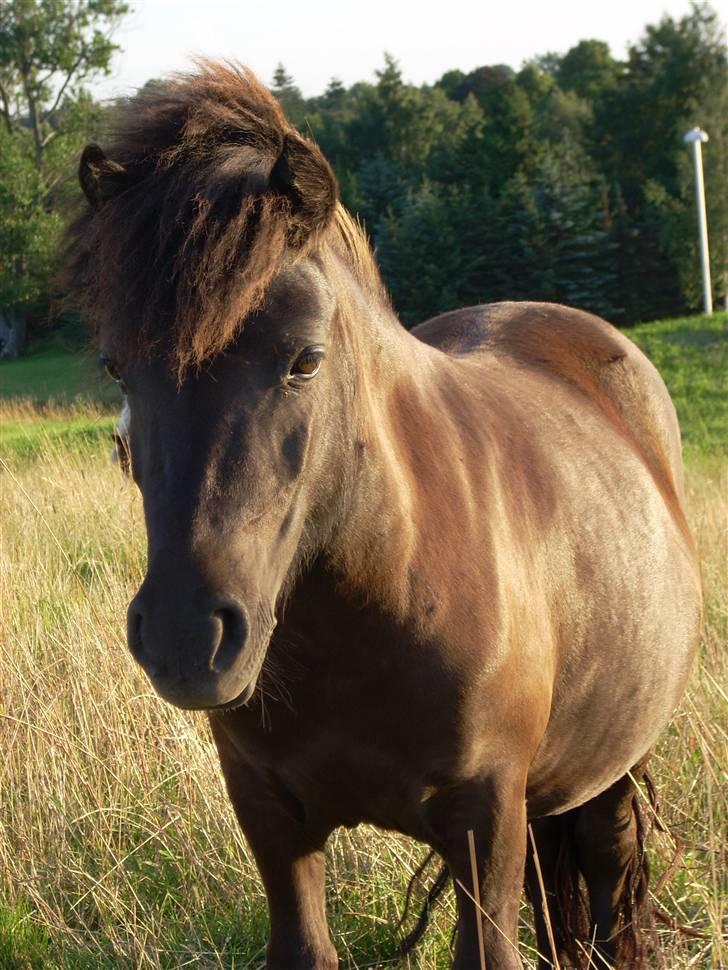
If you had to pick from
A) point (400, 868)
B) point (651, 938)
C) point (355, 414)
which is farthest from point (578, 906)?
point (355, 414)

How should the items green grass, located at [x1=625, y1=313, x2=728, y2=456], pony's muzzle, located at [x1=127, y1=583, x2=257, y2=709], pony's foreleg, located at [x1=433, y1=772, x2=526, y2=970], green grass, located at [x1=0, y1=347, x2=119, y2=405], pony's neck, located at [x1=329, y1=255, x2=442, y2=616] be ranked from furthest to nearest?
green grass, located at [x1=625, y1=313, x2=728, y2=456] < green grass, located at [x1=0, y1=347, x2=119, y2=405] < pony's foreleg, located at [x1=433, y1=772, x2=526, y2=970] < pony's neck, located at [x1=329, y1=255, x2=442, y2=616] < pony's muzzle, located at [x1=127, y1=583, x2=257, y2=709]

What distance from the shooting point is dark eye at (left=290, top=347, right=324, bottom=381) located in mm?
1846

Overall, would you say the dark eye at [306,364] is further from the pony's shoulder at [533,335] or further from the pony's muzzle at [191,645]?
the pony's shoulder at [533,335]

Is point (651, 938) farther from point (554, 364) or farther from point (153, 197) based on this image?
point (153, 197)

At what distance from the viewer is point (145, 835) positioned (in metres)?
3.71

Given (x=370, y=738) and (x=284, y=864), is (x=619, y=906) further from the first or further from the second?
(x=370, y=738)

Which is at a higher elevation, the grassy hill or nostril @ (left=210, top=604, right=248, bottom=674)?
nostril @ (left=210, top=604, right=248, bottom=674)

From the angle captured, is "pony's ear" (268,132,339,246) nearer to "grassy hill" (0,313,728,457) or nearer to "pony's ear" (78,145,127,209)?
"pony's ear" (78,145,127,209)

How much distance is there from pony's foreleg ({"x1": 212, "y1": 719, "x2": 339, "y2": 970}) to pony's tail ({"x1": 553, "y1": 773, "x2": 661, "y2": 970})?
3.51ft

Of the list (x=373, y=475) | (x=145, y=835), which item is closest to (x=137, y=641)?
(x=373, y=475)

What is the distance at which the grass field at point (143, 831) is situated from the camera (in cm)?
315

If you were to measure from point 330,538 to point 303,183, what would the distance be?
0.64m

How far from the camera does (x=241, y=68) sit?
214cm

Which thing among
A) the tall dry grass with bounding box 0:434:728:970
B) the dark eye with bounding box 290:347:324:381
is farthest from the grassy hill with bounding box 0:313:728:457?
the dark eye with bounding box 290:347:324:381
